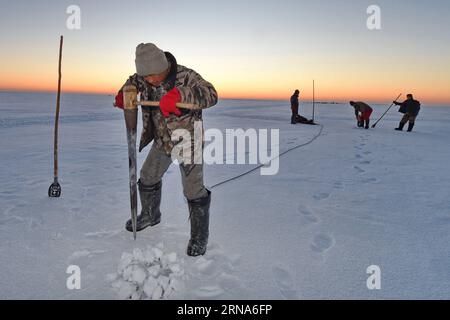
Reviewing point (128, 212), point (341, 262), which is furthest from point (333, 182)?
point (128, 212)

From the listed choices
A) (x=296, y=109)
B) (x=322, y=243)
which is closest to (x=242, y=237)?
(x=322, y=243)

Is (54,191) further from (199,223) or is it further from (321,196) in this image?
(321,196)

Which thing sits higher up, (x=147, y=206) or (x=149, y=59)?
(x=149, y=59)

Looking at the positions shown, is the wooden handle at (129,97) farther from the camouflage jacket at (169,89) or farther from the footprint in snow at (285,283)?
the footprint in snow at (285,283)

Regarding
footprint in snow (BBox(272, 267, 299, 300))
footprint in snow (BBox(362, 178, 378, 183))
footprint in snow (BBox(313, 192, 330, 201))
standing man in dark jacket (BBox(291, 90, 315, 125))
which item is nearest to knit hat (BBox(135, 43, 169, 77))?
footprint in snow (BBox(272, 267, 299, 300))

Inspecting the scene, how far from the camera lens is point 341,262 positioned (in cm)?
223

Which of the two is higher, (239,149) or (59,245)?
(239,149)

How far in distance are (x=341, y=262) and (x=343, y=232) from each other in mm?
567

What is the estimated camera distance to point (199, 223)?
7.65 feet

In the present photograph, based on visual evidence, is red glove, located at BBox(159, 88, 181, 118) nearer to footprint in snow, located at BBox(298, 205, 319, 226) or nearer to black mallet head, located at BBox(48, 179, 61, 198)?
footprint in snow, located at BBox(298, 205, 319, 226)

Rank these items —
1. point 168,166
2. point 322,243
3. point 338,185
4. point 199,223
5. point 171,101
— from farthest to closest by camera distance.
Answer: point 338,185 → point 168,166 → point 322,243 → point 199,223 → point 171,101

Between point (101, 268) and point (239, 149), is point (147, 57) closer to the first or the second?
point (101, 268)

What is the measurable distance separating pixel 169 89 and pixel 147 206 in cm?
108

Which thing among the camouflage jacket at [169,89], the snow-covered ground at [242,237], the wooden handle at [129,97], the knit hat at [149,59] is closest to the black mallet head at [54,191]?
the snow-covered ground at [242,237]
